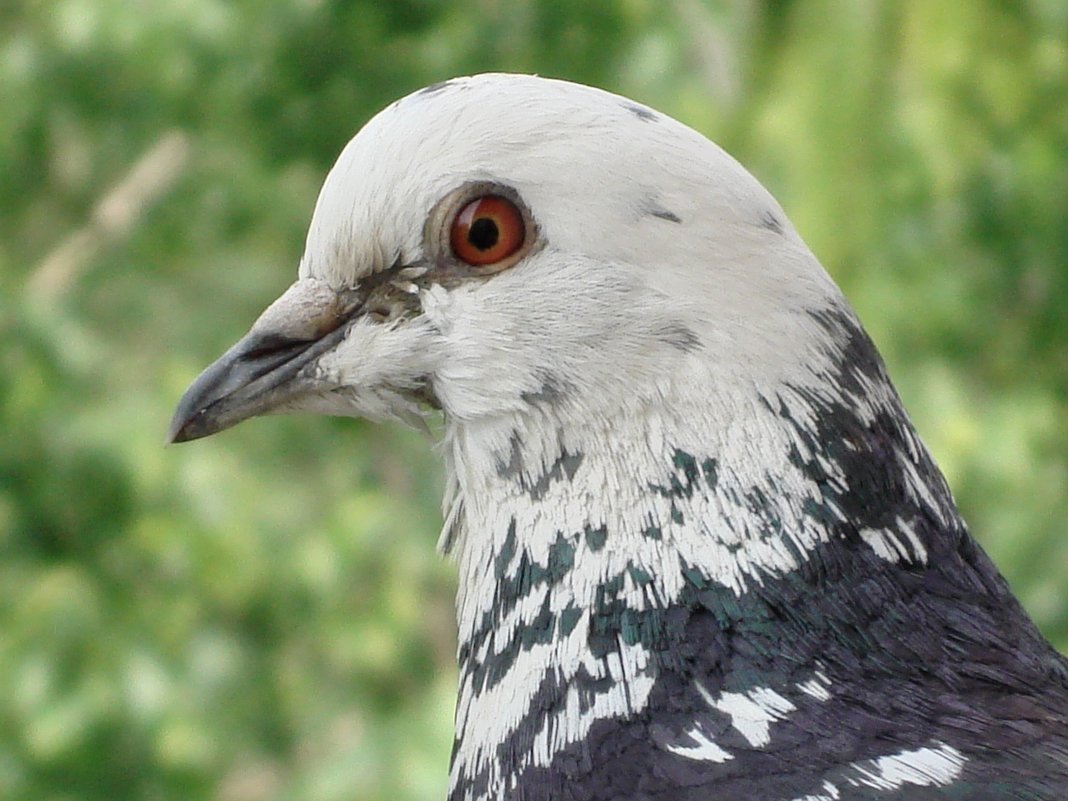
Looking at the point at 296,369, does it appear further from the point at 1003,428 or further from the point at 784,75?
the point at 1003,428

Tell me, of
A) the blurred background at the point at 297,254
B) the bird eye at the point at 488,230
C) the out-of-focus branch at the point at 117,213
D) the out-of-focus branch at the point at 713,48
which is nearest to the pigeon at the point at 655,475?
the bird eye at the point at 488,230

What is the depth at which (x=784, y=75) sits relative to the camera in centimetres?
372

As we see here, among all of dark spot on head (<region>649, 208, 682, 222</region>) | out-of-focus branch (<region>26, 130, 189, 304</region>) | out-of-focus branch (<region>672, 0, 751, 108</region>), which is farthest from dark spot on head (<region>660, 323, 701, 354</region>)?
out-of-focus branch (<region>26, 130, 189, 304</region>)

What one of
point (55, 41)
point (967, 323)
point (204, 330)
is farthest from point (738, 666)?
point (204, 330)

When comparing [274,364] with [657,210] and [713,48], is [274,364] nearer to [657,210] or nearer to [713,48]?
[657,210]

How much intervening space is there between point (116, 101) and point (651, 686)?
11.6ft

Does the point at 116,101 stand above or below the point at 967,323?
above

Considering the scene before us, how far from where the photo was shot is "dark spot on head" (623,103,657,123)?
5.38 ft

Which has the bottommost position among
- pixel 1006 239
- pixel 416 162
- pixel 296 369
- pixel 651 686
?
pixel 651 686

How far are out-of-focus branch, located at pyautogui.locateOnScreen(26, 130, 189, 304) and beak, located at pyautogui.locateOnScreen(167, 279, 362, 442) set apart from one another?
3.12 metres

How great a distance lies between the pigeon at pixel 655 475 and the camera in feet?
4.94

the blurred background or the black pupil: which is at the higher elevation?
the blurred background

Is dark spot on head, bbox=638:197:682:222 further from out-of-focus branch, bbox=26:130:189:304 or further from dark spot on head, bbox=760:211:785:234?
out-of-focus branch, bbox=26:130:189:304

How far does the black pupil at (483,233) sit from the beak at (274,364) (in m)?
0.18
